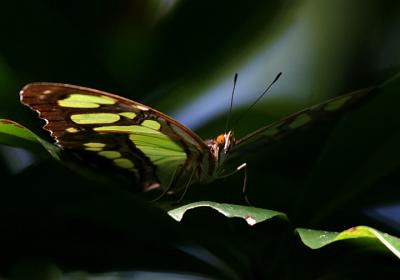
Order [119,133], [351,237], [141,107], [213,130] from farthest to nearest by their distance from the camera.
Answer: [213,130] < [119,133] < [141,107] < [351,237]

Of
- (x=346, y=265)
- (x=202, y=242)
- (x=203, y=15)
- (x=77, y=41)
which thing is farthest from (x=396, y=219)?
(x=77, y=41)

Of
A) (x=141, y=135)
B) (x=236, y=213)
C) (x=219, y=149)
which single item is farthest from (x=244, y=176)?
(x=236, y=213)

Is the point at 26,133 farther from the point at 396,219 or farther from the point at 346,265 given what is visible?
the point at 396,219

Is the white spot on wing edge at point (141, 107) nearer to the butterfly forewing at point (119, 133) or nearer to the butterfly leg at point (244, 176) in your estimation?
the butterfly forewing at point (119, 133)

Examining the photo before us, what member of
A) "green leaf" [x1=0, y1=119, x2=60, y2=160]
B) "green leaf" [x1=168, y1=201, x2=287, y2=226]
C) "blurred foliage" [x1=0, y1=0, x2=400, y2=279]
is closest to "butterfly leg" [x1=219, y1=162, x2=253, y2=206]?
"blurred foliage" [x1=0, y1=0, x2=400, y2=279]

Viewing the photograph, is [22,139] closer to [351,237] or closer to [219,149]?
A: [219,149]

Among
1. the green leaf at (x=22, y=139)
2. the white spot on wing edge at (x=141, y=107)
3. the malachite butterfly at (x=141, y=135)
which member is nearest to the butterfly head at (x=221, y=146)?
the malachite butterfly at (x=141, y=135)
